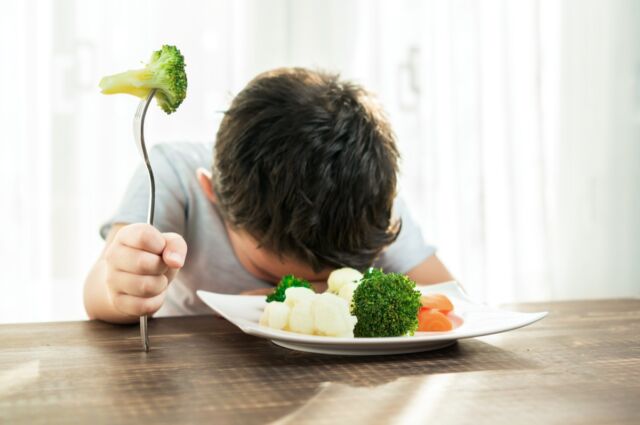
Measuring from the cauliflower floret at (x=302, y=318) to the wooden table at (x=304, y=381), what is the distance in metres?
0.03

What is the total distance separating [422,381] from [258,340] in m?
0.31

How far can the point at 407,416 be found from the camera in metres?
0.66

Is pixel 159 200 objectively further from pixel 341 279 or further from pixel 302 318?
pixel 302 318

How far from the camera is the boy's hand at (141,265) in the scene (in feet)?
3.03

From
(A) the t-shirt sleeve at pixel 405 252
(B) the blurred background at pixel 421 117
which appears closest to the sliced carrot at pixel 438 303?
(A) the t-shirt sleeve at pixel 405 252

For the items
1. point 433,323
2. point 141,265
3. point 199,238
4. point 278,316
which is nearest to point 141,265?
point 141,265

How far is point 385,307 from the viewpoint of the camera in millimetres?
945

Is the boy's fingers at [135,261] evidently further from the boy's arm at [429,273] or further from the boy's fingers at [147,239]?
the boy's arm at [429,273]

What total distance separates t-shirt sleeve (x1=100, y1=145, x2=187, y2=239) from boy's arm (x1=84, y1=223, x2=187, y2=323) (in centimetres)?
57

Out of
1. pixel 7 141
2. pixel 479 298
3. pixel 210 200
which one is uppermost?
pixel 7 141

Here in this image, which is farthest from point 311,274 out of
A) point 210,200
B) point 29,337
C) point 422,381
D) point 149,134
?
point 149,134

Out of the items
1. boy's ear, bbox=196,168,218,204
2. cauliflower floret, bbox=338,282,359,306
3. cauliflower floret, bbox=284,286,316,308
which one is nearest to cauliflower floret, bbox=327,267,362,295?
cauliflower floret, bbox=338,282,359,306

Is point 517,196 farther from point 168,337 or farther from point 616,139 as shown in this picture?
point 168,337

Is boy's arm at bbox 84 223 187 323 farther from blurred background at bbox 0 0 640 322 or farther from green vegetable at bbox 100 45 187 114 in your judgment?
blurred background at bbox 0 0 640 322
